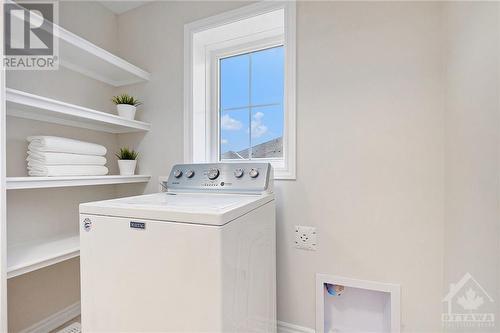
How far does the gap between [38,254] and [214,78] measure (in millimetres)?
1432

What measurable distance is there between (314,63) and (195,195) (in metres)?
0.94

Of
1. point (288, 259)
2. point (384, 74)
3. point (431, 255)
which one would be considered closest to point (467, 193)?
point (431, 255)

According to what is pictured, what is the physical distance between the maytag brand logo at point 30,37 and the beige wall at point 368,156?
1010 mm

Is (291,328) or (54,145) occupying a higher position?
(54,145)

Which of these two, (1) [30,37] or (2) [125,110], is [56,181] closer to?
(2) [125,110]

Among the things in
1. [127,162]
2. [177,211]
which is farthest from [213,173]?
[127,162]

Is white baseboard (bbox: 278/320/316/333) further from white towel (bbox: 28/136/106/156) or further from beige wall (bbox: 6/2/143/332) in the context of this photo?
white towel (bbox: 28/136/106/156)

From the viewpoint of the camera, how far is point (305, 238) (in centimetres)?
137

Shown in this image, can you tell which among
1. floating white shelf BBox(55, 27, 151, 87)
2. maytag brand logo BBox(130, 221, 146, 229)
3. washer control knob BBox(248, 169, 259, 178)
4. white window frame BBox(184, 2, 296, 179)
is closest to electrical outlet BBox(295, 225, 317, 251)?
white window frame BBox(184, 2, 296, 179)

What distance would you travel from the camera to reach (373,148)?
123 centimetres

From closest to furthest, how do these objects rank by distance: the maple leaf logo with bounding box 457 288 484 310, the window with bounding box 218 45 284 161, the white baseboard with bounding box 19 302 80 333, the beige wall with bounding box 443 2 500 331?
the beige wall with bounding box 443 2 500 331 < the maple leaf logo with bounding box 457 288 484 310 < the white baseboard with bounding box 19 302 80 333 < the window with bounding box 218 45 284 161

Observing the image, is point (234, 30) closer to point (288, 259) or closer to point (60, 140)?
point (60, 140)

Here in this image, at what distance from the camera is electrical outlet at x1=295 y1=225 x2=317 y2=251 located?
135cm

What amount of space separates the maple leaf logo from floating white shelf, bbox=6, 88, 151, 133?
1.86 metres
